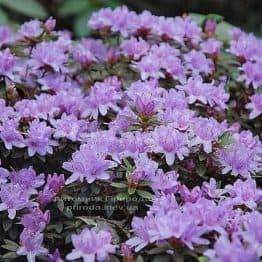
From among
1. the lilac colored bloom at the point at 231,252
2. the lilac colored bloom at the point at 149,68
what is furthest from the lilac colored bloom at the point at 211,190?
the lilac colored bloom at the point at 149,68

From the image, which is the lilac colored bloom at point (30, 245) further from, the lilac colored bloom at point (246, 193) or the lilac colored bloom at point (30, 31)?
the lilac colored bloom at point (30, 31)

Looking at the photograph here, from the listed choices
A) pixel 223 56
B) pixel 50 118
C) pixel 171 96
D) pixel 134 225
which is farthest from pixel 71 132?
pixel 223 56

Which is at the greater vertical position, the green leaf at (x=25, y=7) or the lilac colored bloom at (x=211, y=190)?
the green leaf at (x=25, y=7)

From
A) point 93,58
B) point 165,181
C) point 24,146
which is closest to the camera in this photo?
point 165,181

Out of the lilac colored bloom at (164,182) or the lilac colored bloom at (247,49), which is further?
the lilac colored bloom at (247,49)

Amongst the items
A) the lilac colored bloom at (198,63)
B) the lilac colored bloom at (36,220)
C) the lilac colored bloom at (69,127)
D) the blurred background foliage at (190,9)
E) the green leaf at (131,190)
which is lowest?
the lilac colored bloom at (36,220)

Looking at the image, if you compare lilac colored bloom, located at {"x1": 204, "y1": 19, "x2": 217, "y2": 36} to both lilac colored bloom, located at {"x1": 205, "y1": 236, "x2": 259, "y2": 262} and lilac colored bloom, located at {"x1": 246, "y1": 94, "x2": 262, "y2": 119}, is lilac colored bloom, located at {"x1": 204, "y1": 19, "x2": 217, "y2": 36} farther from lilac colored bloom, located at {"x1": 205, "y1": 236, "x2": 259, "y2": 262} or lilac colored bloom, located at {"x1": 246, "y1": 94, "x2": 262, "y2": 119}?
→ lilac colored bloom, located at {"x1": 205, "y1": 236, "x2": 259, "y2": 262}

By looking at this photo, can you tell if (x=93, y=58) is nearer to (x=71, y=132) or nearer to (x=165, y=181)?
(x=71, y=132)

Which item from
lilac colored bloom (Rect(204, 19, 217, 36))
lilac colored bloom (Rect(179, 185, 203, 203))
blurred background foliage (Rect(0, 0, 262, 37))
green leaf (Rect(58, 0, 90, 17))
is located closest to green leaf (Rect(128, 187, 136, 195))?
lilac colored bloom (Rect(179, 185, 203, 203))
